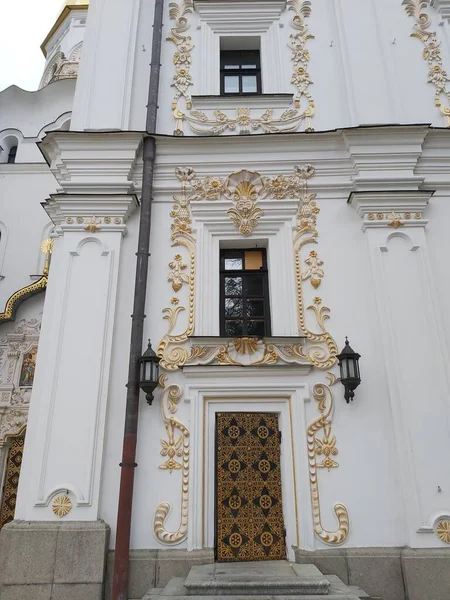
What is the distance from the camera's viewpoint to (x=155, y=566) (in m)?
5.72

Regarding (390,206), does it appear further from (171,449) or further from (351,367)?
(171,449)

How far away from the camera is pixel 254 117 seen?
838cm

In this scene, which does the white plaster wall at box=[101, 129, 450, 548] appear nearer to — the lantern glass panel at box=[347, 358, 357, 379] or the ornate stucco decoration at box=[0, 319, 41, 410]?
the lantern glass panel at box=[347, 358, 357, 379]

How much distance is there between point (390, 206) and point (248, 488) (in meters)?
4.56

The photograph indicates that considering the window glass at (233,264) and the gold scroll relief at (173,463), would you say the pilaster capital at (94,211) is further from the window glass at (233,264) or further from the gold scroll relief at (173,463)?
the gold scroll relief at (173,463)

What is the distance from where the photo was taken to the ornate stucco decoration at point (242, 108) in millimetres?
8273

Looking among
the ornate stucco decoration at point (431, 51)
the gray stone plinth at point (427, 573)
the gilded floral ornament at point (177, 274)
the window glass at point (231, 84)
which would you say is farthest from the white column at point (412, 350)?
the window glass at point (231, 84)

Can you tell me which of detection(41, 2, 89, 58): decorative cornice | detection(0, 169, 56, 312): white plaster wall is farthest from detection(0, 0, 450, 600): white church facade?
detection(41, 2, 89, 58): decorative cornice

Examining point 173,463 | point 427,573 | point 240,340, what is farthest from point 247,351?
point 427,573

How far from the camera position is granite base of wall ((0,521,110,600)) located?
215 inches

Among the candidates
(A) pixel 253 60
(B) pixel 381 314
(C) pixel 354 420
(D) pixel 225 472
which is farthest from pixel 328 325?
(A) pixel 253 60

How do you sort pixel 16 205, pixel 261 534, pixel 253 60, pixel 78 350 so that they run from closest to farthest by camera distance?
pixel 261 534, pixel 78 350, pixel 253 60, pixel 16 205

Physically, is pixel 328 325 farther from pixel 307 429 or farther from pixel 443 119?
pixel 443 119

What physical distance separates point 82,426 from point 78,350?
1022 millimetres
